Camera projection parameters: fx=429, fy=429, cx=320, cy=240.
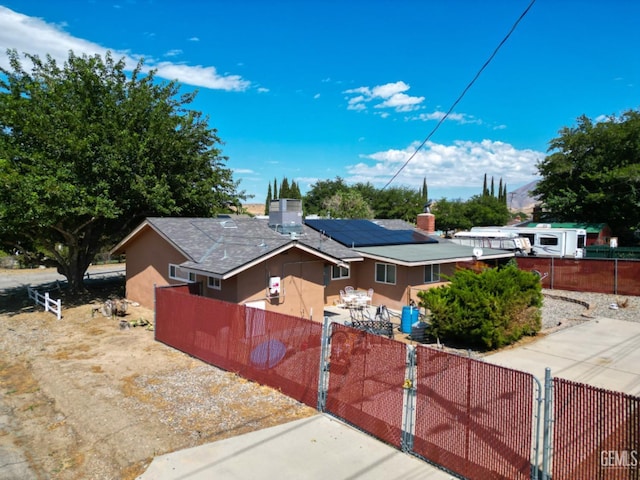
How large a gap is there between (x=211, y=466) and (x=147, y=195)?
16670 mm

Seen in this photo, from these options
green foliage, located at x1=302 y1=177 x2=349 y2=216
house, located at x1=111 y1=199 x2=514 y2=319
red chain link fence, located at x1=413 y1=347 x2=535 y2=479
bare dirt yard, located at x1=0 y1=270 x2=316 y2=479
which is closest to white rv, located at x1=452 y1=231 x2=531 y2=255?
house, located at x1=111 y1=199 x2=514 y2=319

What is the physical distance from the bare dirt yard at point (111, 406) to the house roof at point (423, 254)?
10.0 metres

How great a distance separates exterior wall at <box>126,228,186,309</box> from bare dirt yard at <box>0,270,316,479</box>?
4253 millimetres

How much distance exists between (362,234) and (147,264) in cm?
1072

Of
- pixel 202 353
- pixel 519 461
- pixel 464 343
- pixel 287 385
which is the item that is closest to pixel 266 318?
pixel 287 385

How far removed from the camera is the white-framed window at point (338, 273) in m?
20.3

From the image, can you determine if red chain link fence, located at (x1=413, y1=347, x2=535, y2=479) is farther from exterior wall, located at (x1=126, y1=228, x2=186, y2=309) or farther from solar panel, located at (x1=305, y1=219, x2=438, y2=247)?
solar panel, located at (x1=305, y1=219, x2=438, y2=247)

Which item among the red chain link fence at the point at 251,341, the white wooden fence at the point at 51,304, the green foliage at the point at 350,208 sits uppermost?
the green foliage at the point at 350,208

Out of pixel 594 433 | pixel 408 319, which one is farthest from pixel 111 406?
pixel 408 319

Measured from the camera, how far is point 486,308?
12297mm

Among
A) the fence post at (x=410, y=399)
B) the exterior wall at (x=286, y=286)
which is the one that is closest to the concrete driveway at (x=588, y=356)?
the fence post at (x=410, y=399)

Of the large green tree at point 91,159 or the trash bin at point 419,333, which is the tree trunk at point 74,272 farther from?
the trash bin at point 419,333

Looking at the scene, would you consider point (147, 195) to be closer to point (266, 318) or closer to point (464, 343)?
point (266, 318)

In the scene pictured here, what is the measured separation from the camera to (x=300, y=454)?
6.59m
